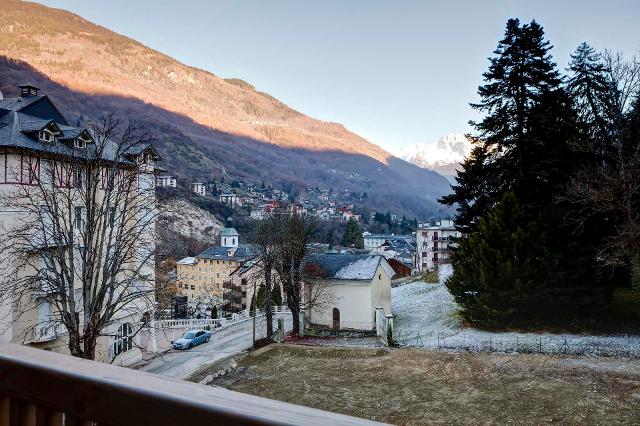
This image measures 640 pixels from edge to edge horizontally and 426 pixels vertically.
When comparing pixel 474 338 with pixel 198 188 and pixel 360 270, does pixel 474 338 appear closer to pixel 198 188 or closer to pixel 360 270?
pixel 360 270

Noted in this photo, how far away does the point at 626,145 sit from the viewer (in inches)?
980

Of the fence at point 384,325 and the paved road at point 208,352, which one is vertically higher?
the fence at point 384,325

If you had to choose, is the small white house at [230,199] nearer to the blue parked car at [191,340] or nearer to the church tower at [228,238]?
the church tower at [228,238]

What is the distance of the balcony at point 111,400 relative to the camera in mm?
1308

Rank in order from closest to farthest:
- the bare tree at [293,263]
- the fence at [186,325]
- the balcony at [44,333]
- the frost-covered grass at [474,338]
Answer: the balcony at [44,333], the frost-covered grass at [474,338], the bare tree at [293,263], the fence at [186,325]

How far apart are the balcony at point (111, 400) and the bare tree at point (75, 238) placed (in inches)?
525

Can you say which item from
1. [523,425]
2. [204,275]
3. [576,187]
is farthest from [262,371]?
[204,275]

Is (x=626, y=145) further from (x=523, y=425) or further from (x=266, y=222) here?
(x=266, y=222)

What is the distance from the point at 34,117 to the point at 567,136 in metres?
27.8

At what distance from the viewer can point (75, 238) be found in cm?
1802

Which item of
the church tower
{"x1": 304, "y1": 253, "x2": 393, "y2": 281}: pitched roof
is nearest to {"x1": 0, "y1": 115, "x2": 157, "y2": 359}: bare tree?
{"x1": 304, "y1": 253, "x2": 393, "y2": 281}: pitched roof

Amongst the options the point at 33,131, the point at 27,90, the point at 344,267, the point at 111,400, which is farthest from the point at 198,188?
the point at 111,400

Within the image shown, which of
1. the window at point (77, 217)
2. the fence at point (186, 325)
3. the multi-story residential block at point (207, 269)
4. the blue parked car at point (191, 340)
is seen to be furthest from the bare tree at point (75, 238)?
the multi-story residential block at point (207, 269)

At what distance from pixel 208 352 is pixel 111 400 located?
31962 millimetres
